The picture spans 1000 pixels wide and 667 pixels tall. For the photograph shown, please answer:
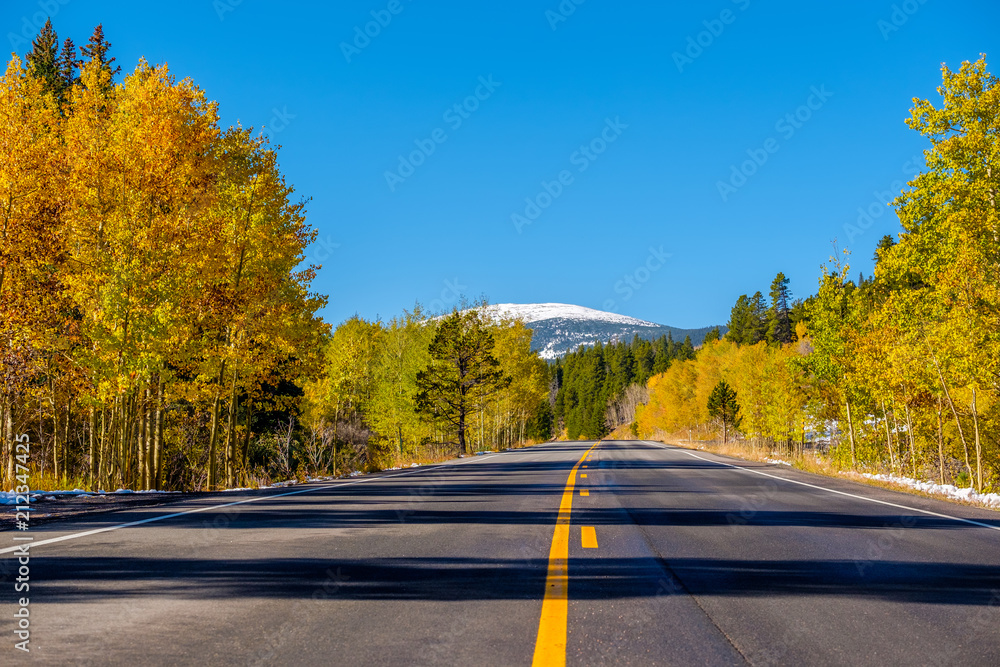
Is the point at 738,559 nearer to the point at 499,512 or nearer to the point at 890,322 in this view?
the point at 499,512

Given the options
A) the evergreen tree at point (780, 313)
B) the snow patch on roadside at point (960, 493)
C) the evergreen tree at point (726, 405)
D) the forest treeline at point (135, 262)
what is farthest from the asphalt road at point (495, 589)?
the evergreen tree at point (780, 313)

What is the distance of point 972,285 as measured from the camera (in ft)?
63.7

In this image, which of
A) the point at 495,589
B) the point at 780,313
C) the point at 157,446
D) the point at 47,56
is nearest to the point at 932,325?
the point at 495,589

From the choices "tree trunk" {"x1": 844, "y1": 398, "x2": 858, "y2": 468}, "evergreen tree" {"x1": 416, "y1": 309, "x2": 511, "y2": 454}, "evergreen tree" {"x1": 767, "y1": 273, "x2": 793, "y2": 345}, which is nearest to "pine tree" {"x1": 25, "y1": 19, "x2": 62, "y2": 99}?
"evergreen tree" {"x1": 416, "y1": 309, "x2": 511, "y2": 454}

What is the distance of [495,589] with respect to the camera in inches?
183

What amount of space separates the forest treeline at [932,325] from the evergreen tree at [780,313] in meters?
67.7

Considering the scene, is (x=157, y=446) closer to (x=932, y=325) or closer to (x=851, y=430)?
(x=932, y=325)

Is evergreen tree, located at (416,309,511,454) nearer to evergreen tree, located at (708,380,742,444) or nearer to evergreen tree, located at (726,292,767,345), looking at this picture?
evergreen tree, located at (708,380,742,444)

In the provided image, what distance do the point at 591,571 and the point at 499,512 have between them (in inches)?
151

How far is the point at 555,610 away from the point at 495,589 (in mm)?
647

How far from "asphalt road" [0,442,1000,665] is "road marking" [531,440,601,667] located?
3cm

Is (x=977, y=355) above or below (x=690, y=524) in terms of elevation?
above


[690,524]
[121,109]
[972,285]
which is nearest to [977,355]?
[972,285]

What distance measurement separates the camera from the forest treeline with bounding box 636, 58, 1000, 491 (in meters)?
19.6
